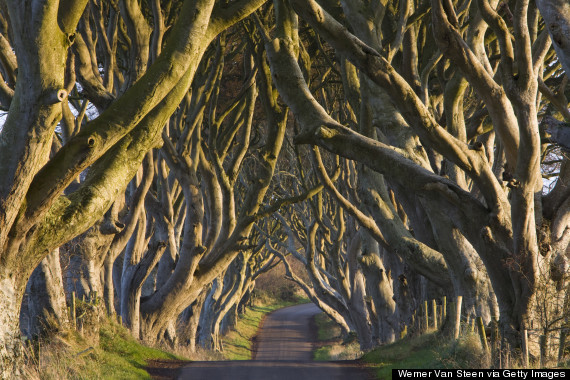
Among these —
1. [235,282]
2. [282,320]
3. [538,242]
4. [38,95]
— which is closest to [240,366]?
[538,242]

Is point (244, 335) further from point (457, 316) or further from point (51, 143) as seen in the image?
point (51, 143)

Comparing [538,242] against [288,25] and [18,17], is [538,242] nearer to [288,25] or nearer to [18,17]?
[288,25]

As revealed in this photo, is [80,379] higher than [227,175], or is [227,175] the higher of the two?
[227,175]

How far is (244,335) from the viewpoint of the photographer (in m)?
34.0

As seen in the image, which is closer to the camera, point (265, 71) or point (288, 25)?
point (288, 25)

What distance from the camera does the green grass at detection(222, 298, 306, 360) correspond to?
1061 inches

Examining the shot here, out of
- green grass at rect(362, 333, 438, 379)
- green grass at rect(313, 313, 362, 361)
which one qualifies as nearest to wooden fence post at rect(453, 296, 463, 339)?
green grass at rect(362, 333, 438, 379)

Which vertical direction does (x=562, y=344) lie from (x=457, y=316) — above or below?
below

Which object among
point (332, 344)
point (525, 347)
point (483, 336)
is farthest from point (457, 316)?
point (332, 344)

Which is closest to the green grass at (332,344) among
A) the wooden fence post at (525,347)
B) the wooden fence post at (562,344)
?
the wooden fence post at (562,344)

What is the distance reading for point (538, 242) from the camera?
294 inches

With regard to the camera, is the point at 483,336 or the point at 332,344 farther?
the point at 332,344

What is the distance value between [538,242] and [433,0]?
131 inches

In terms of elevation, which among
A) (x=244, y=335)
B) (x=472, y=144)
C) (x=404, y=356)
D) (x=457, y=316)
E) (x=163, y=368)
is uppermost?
(x=472, y=144)
